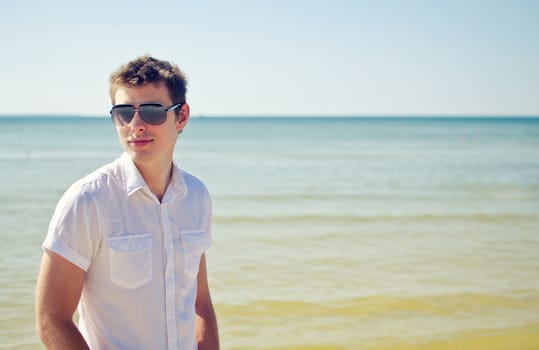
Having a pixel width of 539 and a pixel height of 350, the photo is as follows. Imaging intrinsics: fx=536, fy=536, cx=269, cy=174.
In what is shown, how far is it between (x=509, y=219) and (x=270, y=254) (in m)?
6.17

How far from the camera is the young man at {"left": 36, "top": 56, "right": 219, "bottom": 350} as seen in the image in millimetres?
2137

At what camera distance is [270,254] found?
8859 mm

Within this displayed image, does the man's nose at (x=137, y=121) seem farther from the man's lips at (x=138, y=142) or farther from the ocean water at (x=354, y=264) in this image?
the ocean water at (x=354, y=264)

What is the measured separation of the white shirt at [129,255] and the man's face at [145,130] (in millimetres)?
69

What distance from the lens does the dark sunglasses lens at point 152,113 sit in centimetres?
A: 247

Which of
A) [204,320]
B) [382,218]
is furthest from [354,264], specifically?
[204,320]

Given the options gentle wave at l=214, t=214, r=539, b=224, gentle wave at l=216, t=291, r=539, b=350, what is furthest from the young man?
gentle wave at l=214, t=214, r=539, b=224

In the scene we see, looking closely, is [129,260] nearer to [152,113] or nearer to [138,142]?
[138,142]

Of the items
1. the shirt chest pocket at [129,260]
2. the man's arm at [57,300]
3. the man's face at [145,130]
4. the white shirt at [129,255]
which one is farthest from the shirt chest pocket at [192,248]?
the man's arm at [57,300]

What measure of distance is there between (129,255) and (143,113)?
653 millimetres

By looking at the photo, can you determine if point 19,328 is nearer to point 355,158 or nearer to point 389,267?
point 389,267

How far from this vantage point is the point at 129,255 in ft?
7.45

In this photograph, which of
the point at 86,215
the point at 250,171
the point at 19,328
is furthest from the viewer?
the point at 250,171

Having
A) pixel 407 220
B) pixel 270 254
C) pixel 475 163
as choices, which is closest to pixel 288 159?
pixel 475 163
